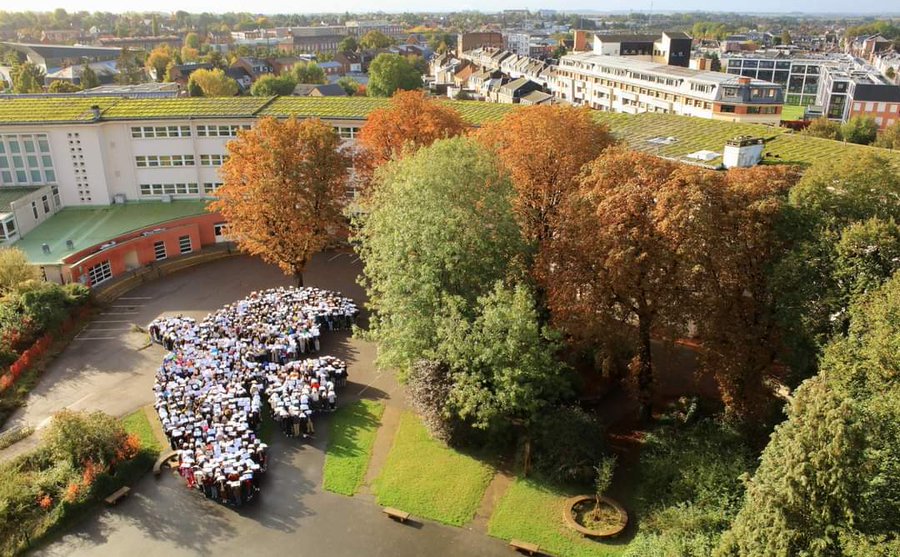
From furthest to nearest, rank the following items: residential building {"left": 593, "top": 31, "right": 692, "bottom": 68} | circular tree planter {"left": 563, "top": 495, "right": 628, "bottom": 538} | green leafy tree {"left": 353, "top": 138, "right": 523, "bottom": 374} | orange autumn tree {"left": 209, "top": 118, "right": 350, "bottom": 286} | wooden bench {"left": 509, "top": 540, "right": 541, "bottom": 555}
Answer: residential building {"left": 593, "top": 31, "right": 692, "bottom": 68} < orange autumn tree {"left": 209, "top": 118, "right": 350, "bottom": 286} < green leafy tree {"left": 353, "top": 138, "right": 523, "bottom": 374} < circular tree planter {"left": 563, "top": 495, "right": 628, "bottom": 538} < wooden bench {"left": 509, "top": 540, "right": 541, "bottom": 555}

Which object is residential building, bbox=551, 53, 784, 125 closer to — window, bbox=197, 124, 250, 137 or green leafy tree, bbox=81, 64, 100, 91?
window, bbox=197, 124, 250, 137

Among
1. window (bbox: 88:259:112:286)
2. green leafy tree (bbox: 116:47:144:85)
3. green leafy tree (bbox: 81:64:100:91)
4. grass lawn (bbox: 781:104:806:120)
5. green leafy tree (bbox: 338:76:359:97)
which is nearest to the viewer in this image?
window (bbox: 88:259:112:286)

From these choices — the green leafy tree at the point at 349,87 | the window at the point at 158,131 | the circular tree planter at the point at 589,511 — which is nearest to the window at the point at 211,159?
the window at the point at 158,131

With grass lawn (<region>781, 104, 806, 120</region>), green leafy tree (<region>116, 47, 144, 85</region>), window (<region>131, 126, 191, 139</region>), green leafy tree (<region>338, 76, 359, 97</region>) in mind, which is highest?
window (<region>131, 126, 191, 139</region>)

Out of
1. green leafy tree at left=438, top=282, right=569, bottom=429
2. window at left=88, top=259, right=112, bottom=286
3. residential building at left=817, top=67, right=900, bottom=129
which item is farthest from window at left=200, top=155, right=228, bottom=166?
residential building at left=817, top=67, right=900, bottom=129

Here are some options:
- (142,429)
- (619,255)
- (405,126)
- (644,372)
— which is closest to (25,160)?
(405,126)

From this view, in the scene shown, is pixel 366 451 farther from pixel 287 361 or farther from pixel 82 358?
pixel 82 358

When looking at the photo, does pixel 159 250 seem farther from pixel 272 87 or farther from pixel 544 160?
pixel 272 87

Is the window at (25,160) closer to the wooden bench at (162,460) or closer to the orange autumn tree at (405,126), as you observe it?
the orange autumn tree at (405,126)
